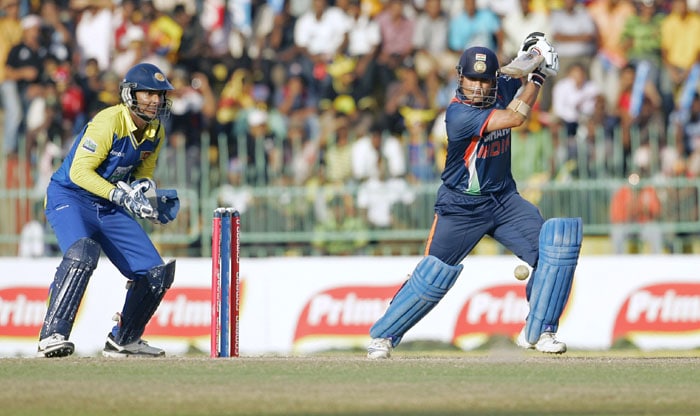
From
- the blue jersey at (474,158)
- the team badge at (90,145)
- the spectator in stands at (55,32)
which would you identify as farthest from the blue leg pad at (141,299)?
the spectator in stands at (55,32)

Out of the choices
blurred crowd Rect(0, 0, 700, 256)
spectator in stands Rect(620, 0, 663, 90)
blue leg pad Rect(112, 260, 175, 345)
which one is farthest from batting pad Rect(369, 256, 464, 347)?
spectator in stands Rect(620, 0, 663, 90)

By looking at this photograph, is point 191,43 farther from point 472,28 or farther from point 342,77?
point 472,28

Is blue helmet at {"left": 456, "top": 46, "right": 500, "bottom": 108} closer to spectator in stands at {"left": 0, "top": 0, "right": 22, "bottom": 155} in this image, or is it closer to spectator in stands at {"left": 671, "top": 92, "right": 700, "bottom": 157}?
spectator in stands at {"left": 671, "top": 92, "right": 700, "bottom": 157}

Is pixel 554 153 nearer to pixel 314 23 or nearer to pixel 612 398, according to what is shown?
pixel 314 23

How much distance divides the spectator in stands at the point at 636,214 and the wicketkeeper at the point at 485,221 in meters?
5.05

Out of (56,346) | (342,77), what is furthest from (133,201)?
(342,77)

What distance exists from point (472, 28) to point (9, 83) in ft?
18.9

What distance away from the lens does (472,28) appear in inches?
648

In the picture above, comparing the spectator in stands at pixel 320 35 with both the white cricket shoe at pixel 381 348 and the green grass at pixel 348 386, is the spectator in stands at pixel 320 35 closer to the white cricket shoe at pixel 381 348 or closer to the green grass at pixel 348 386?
the white cricket shoe at pixel 381 348

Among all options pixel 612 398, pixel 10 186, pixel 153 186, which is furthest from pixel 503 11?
pixel 612 398

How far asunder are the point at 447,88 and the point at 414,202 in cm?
234

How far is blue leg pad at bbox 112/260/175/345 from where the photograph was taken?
369 inches

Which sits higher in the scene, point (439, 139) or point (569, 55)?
point (569, 55)

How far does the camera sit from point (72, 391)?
23.5 feet
